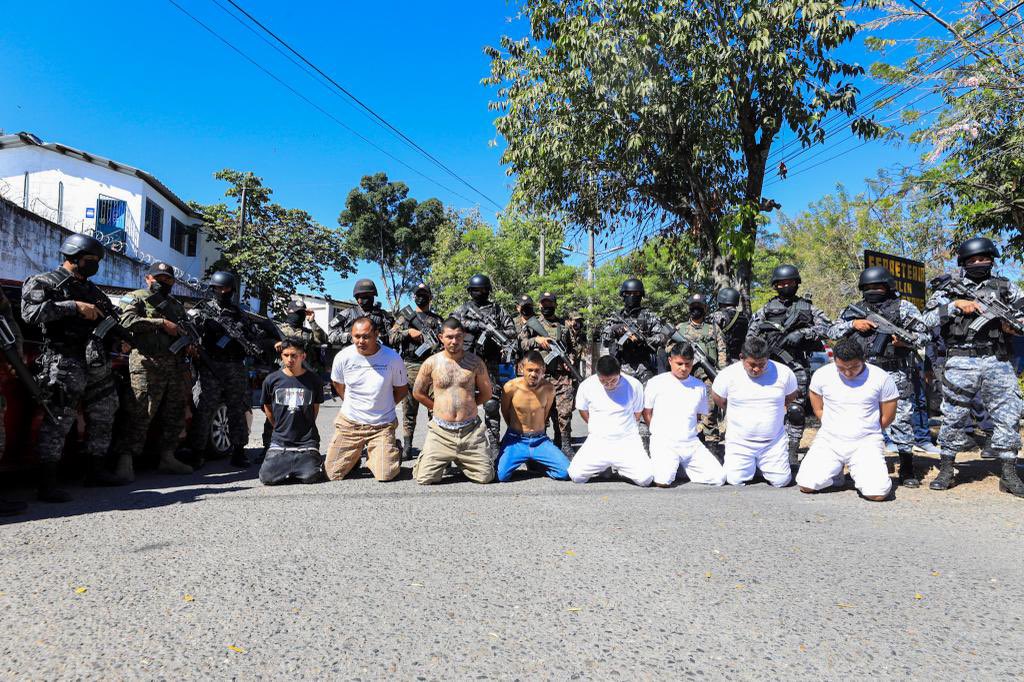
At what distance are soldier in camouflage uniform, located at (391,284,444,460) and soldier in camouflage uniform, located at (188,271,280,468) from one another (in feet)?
5.16

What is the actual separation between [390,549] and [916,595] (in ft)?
9.06

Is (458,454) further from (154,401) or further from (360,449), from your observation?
(154,401)

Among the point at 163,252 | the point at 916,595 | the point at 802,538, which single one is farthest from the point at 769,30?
the point at 163,252

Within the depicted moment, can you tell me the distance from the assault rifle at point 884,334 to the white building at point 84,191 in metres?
21.4

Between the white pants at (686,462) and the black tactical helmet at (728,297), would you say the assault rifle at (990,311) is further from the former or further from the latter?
the black tactical helmet at (728,297)

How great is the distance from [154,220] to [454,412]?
24408 millimetres

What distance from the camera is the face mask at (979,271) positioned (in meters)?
5.25

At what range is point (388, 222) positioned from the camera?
113ft

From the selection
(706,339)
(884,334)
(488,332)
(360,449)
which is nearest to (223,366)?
(360,449)

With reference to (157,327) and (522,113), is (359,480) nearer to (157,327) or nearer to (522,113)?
(157,327)

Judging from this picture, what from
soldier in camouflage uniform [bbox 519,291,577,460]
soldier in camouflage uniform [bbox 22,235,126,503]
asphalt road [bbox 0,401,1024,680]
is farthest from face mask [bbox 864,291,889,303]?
soldier in camouflage uniform [bbox 22,235,126,503]

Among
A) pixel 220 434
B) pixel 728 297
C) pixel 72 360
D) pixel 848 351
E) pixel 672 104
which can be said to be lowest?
pixel 220 434

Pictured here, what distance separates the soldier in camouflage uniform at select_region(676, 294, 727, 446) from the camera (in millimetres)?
8031

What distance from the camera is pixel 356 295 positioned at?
7.03m
